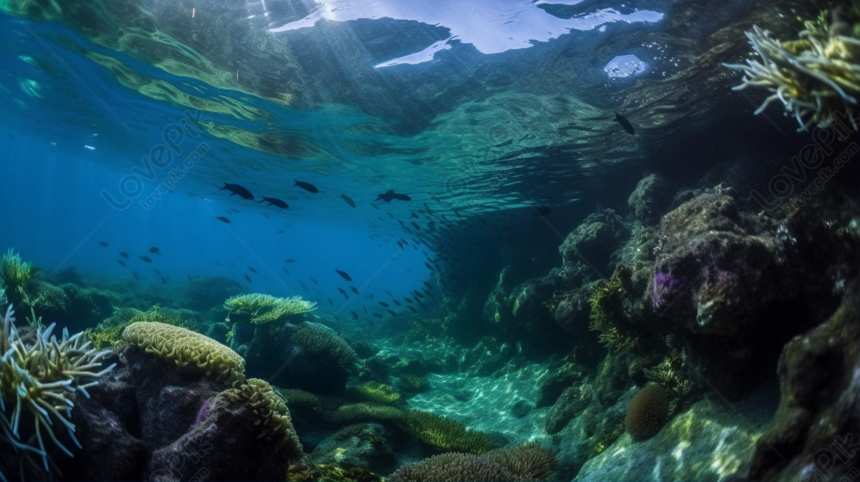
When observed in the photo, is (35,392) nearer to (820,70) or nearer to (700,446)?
(700,446)

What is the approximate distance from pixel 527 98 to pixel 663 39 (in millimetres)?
4345

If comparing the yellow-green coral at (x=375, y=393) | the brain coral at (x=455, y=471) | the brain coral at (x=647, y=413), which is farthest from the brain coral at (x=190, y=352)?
the yellow-green coral at (x=375, y=393)

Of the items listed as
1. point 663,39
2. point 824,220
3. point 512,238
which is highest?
point 663,39

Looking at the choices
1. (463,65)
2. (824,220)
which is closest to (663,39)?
(463,65)

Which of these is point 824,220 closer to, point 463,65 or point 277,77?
point 463,65

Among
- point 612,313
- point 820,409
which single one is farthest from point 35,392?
point 612,313

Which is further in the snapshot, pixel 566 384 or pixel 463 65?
pixel 463 65

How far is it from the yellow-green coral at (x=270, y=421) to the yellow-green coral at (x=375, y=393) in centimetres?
623

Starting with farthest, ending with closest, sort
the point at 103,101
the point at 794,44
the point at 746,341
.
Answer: the point at 103,101
the point at 746,341
the point at 794,44

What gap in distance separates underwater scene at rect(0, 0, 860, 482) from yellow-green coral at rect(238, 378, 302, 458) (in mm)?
30

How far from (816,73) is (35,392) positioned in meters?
6.87

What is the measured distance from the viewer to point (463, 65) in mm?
12109

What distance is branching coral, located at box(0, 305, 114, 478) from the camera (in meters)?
3.41

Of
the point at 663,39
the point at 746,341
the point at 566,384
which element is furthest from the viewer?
the point at 566,384
